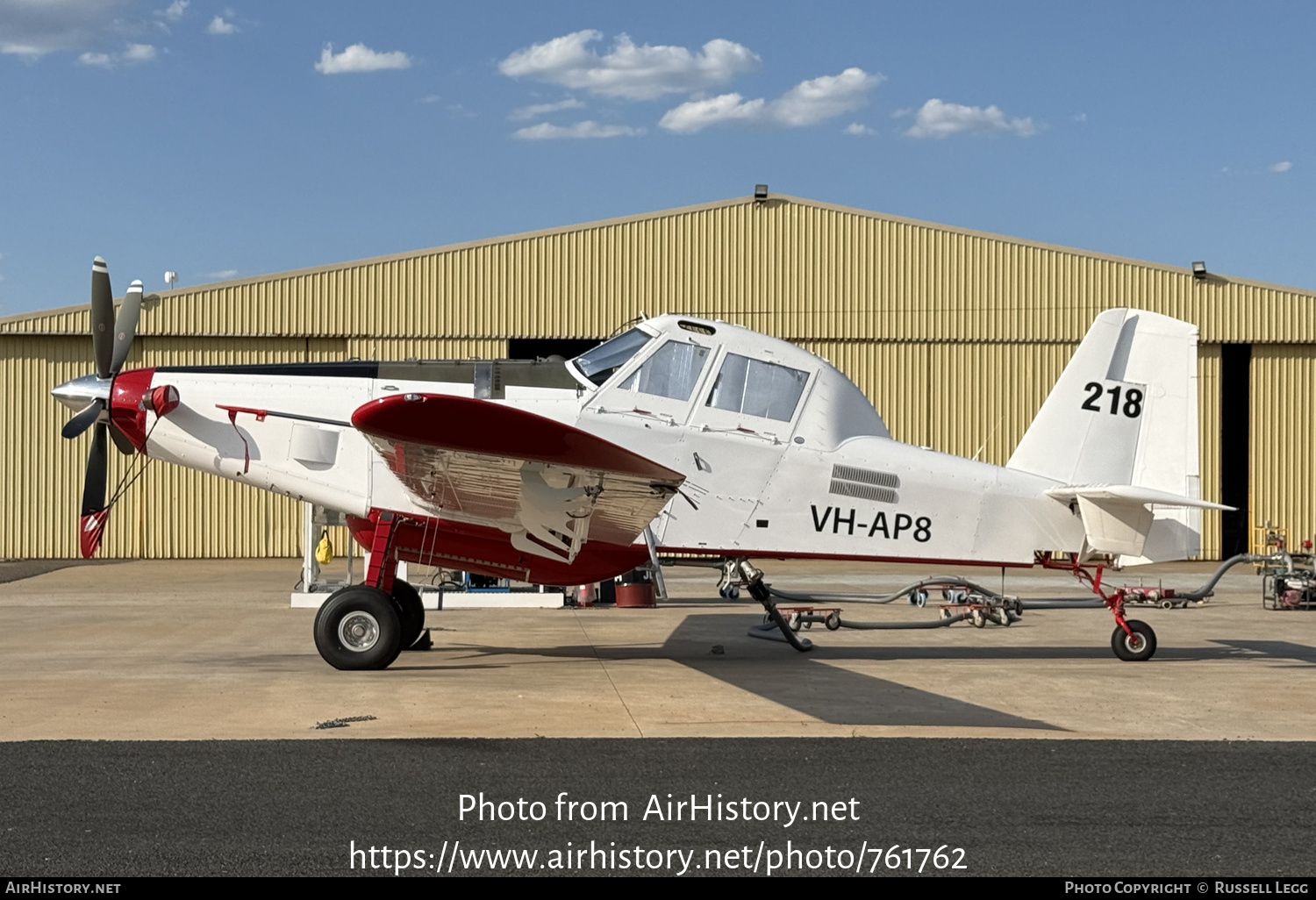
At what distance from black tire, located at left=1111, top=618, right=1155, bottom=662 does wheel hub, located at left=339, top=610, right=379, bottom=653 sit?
21.7ft

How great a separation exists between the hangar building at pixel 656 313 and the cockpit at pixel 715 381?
54.4 ft

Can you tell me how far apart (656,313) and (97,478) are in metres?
17.4

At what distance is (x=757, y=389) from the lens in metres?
10.5

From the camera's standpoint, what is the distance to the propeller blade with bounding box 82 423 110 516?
1034cm

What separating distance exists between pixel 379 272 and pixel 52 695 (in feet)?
62.8

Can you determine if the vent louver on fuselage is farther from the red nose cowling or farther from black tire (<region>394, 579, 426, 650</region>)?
the red nose cowling

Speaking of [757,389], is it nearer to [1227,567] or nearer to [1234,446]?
[1227,567]

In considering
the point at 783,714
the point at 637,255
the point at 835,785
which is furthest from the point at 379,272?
the point at 835,785

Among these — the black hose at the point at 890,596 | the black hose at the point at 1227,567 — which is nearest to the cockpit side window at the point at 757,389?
the black hose at the point at 890,596

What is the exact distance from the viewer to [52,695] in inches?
346

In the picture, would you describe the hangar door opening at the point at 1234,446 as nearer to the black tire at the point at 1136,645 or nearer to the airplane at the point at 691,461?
the black tire at the point at 1136,645

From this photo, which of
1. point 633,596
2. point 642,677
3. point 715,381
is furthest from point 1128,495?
point 633,596
